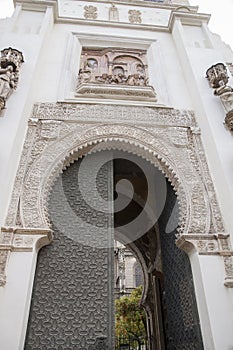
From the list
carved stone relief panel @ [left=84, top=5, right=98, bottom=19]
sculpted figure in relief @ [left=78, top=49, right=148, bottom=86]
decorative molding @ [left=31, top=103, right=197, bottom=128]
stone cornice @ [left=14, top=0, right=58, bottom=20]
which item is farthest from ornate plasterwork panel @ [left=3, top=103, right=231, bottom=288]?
carved stone relief panel @ [left=84, top=5, right=98, bottom=19]

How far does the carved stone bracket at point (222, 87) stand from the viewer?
310 centimetres

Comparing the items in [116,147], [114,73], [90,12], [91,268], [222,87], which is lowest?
[91,268]

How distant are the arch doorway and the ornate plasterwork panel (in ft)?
0.82

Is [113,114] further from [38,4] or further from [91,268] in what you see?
[38,4]

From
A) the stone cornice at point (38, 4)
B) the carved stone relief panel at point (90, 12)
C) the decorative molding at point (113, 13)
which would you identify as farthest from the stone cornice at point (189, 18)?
the stone cornice at point (38, 4)

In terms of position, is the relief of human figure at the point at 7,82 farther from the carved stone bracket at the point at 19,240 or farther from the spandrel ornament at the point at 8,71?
the carved stone bracket at the point at 19,240

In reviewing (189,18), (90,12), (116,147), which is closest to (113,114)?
(116,147)

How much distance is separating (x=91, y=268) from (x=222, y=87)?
98.3 inches

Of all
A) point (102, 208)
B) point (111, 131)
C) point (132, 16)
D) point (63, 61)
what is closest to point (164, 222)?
point (102, 208)

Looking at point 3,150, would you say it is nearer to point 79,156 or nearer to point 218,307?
point 79,156

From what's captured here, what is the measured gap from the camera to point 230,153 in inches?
116

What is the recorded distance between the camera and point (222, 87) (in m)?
3.37

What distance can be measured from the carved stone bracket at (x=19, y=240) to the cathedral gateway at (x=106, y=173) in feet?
0.04

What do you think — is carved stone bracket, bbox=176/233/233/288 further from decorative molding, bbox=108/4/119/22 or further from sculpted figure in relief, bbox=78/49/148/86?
decorative molding, bbox=108/4/119/22
